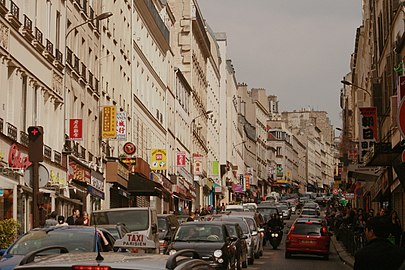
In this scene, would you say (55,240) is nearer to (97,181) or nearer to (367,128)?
(97,181)

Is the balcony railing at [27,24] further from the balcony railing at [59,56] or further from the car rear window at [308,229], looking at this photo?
the car rear window at [308,229]

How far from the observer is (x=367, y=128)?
4425cm

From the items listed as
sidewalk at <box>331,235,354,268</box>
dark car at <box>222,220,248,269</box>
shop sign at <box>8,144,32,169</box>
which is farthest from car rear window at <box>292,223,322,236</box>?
shop sign at <box>8,144,32,169</box>

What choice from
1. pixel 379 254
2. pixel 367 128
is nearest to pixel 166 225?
pixel 367 128

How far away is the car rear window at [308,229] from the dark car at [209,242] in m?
11.6

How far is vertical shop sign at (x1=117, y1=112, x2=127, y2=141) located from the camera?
4620 cm

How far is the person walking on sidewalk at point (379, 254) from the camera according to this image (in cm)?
898

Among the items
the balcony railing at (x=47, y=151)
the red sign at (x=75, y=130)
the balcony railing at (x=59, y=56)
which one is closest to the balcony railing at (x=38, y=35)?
the balcony railing at (x=59, y=56)

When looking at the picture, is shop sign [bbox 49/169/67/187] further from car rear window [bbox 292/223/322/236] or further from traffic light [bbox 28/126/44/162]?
traffic light [bbox 28/126/44/162]

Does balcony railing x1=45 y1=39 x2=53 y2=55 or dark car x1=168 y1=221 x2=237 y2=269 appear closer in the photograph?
dark car x1=168 y1=221 x2=237 y2=269

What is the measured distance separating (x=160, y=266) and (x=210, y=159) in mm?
95863

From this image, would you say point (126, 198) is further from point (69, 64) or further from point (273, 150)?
point (273, 150)

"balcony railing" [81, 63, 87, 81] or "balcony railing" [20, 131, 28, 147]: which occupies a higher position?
"balcony railing" [81, 63, 87, 81]

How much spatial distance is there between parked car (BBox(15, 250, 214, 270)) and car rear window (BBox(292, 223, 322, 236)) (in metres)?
28.0
